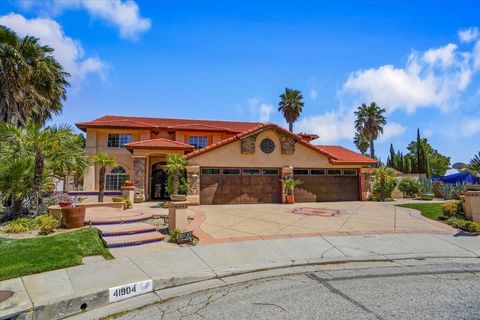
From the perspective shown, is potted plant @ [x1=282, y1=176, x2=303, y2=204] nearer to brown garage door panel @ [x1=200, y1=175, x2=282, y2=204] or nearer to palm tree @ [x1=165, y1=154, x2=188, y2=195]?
brown garage door panel @ [x1=200, y1=175, x2=282, y2=204]

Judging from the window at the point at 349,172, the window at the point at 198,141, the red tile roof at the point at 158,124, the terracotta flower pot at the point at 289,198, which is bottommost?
the terracotta flower pot at the point at 289,198

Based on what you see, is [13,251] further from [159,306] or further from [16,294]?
[159,306]

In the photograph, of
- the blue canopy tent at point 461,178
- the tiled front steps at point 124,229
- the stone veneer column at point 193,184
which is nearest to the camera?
the tiled front steps at point 124,229

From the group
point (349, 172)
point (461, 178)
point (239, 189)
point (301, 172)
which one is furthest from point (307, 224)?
point (461, 178)

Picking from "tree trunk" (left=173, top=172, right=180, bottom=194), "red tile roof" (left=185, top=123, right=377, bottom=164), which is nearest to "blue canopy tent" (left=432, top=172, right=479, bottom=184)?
"red tile roof" (left=185, top=123, right=377, bottom=164)

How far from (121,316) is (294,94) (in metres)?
39.5

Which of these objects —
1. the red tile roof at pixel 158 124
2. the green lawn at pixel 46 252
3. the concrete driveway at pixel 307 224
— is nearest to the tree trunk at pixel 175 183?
the concrete driveway at pixel 307 224

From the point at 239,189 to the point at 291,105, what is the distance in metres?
24.1

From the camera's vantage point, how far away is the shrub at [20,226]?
9.13 m

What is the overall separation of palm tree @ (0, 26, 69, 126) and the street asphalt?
20.6 m

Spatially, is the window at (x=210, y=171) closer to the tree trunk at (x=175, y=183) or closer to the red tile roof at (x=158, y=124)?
the tree trunk at (x=175, y=183)

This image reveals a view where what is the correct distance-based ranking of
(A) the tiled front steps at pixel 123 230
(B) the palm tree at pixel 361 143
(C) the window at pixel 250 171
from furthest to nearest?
(B) the palm tree at pixel 361 143
(C) the window at pixel 250 171
(A) the tiled front steps at pixel 123 230

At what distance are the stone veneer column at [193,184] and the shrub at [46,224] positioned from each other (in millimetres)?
9171

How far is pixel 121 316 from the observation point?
471 centimetres
